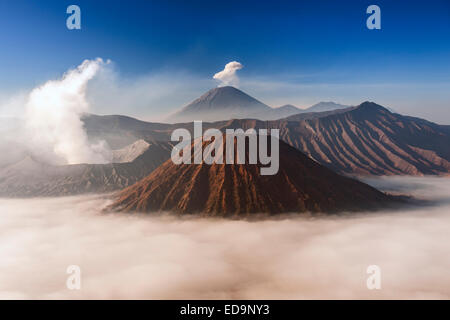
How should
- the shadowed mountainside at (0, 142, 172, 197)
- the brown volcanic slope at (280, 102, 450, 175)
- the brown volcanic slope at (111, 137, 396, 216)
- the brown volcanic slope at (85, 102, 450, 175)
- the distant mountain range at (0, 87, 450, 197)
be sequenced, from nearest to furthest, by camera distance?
the brown volcanic slope at (111, 137, 396, 216) < the shadowed mountainside at (0, 142, 172, 197) < the distant mountain range at (0, 87, 450, 197) < the brown volcanic slope at (280, 102, 450, 175) < the brown volcanic slope at (85, 102, 450, 175)

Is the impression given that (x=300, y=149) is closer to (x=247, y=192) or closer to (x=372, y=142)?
(x=372, y=142)

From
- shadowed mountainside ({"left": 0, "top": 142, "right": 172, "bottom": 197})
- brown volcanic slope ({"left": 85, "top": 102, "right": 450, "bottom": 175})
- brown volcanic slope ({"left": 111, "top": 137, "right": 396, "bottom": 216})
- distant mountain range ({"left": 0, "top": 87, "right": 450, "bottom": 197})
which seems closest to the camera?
brown volcanic slope ({"left": 111, "top": 137, "right": 396, "bottom": 216})

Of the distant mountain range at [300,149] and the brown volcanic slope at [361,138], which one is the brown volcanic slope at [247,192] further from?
the brown volcanic slope at [361,138]

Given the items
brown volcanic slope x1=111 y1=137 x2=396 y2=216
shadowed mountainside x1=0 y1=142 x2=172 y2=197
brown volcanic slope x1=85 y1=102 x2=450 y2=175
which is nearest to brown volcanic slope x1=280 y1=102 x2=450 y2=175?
brown volcanic slope x1=85 y1=102 x2=450 y2=175

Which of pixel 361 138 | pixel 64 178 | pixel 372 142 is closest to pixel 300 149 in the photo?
pixel 361 138

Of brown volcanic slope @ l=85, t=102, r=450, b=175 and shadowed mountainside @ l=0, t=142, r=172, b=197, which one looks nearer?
shadowed mountainside @ l=0, t=142, r=172, b=197

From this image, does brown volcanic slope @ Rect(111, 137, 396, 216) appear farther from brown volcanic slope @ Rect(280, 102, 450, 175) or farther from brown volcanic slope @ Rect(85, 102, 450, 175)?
brown volcanic slope @ Rect(280, 102, 450, 175)

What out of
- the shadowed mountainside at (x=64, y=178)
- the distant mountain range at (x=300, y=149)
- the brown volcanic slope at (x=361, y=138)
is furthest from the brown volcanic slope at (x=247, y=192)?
the brown volcanic slope at (x=361, y=138)
